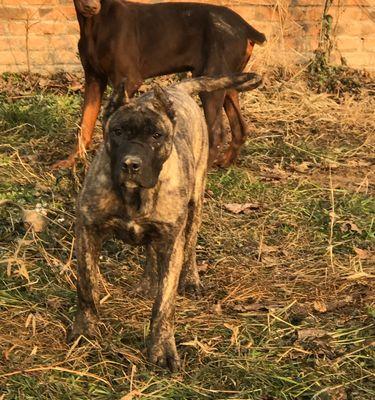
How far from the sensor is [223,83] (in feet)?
16.5

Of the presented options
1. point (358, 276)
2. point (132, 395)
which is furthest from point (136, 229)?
point (358, 276)

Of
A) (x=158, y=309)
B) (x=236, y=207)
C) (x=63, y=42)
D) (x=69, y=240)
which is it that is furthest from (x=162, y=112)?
(x=63, y=42)

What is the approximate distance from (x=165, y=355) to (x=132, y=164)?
1038 mm

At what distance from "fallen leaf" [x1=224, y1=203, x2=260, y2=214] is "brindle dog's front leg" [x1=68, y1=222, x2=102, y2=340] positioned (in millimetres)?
2322

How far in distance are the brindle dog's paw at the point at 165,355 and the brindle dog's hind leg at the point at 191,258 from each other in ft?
2.97

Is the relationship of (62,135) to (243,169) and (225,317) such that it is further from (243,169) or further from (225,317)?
(225,317)

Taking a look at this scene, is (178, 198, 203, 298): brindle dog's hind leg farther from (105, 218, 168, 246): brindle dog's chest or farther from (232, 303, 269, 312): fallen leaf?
(105, 218, 168, 246): brindle dog's chest

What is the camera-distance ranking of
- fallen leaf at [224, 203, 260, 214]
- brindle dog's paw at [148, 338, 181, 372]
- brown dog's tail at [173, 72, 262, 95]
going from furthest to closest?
1. fallen leaf at [224, 203, 260, 214]
2. brown dog's tail at [173, 72, 262, 95]
3. brindle dog's paw at [148, 338, 181, 372]

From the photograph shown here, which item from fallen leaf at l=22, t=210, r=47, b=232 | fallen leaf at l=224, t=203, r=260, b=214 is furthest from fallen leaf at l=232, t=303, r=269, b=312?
fallen leaf at l=224, t=203, r=260, b=214

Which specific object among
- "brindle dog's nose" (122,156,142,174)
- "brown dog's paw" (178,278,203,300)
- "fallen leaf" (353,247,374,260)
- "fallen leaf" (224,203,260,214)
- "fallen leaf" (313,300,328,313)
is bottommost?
"fallen leaf" (224,203,260,214)

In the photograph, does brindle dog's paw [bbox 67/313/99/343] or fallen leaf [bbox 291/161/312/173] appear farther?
fallen leaf [bbox 291/161/312/173]

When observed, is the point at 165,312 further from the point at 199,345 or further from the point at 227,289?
the point at 227,289

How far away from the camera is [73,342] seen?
4.09m

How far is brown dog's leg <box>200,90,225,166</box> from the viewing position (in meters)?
7.39
